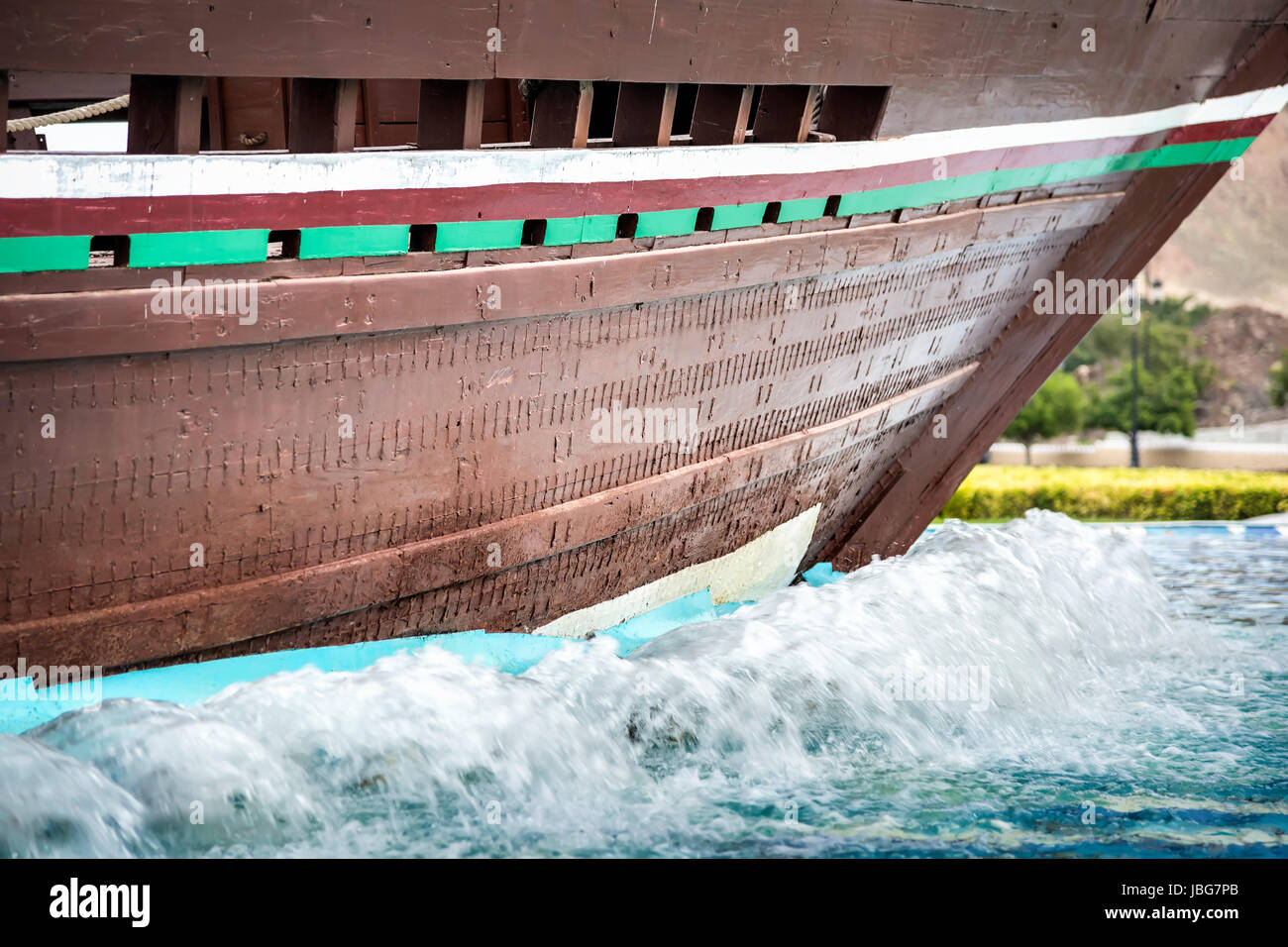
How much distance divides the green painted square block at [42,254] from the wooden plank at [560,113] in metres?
1.22

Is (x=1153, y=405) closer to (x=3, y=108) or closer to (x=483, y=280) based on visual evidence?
(x=483, y=280)

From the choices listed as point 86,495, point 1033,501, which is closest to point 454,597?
point 86,495

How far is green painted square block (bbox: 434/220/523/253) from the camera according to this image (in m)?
3.19

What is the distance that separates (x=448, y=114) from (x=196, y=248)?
2.45 feet

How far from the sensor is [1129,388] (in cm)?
3375

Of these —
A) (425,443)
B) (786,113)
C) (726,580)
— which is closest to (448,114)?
(425,443)

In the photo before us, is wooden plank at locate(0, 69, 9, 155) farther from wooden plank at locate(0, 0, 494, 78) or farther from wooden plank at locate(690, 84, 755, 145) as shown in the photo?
wooden plank at locate(690, 84, 755, 145)

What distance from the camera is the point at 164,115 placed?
2.76m

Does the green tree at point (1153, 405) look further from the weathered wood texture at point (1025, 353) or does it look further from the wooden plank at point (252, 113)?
the wooden plank at point (252, 113)

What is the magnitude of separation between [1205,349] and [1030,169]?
44722mm

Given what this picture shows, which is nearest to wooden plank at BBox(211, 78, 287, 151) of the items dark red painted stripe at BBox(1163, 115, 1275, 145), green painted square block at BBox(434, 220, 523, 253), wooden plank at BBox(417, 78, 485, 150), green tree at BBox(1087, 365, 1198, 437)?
wooden plank at BBox(417, 78, 485, 150)

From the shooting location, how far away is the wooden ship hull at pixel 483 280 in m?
2.76

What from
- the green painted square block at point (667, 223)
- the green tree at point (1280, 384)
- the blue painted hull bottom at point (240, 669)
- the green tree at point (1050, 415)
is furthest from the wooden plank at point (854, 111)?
the green tree at point (1280, 384)
